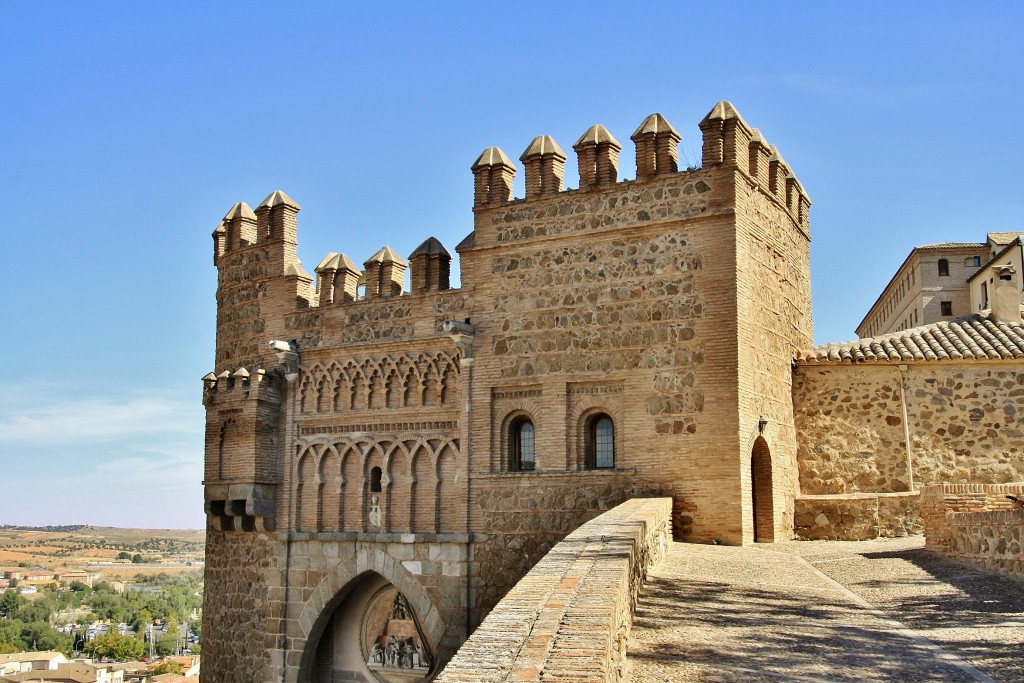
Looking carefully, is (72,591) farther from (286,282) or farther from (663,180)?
(663,180)

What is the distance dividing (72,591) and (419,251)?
74919 millimetres

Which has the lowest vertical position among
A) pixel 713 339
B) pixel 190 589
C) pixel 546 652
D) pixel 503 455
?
pixel 190 589

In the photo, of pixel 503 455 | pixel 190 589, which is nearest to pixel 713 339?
pixel 503 455

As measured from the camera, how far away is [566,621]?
18.4 feet

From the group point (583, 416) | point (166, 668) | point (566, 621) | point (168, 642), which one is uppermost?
point (583, 416)

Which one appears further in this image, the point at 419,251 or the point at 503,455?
the point at 419,251

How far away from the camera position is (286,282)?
56.8 feet

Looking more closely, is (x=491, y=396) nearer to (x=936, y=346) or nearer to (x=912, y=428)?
(x=912, y=428)

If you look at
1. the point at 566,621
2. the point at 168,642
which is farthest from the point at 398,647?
the point at 168,642

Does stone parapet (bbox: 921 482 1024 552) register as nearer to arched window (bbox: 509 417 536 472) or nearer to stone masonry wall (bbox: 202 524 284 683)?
arched window (bbox: 509 417 536 472)

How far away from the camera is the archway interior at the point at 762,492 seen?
14109mm

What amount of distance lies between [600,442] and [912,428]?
15.3 ft

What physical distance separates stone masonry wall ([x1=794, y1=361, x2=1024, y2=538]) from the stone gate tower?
2.24 ft

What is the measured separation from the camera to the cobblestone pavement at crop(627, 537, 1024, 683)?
636 cm
